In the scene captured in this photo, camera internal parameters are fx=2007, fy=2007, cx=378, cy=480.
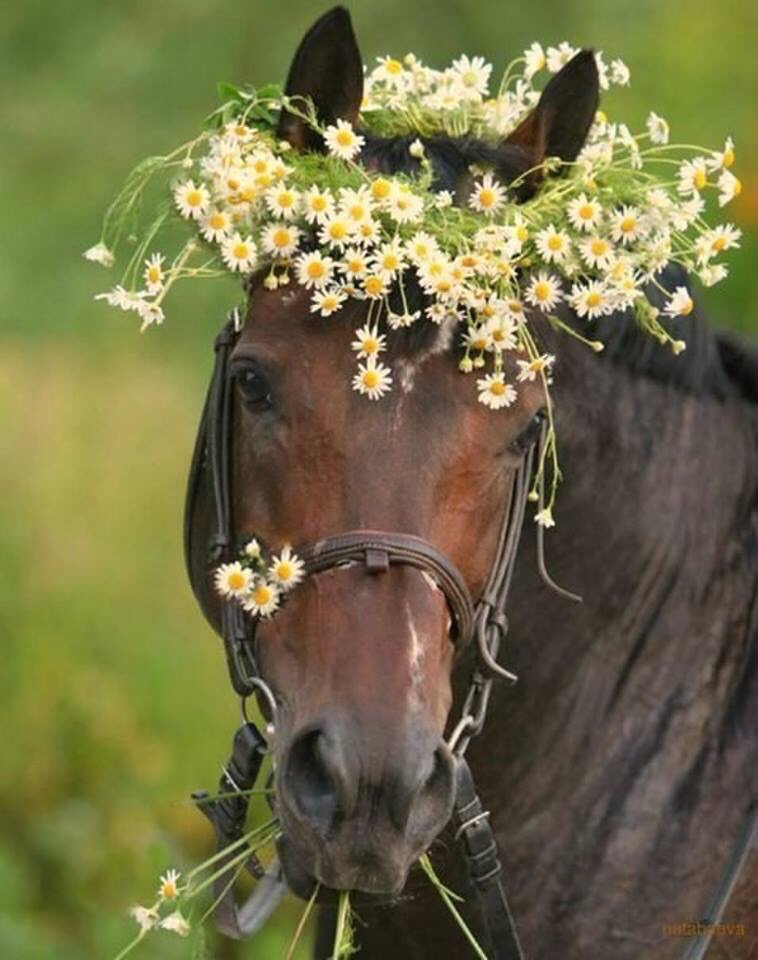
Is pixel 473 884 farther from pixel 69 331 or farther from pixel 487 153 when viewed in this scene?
pixel 69 331

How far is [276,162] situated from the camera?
363 cm

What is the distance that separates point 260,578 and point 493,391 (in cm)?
52

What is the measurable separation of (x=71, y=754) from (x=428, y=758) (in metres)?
5.62

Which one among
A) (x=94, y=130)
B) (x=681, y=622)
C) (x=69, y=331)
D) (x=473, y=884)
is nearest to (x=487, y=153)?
(x=681, y=622)

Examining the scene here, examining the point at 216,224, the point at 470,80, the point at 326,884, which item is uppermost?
the point at 470,80

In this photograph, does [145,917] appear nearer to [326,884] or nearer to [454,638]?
[326,884]

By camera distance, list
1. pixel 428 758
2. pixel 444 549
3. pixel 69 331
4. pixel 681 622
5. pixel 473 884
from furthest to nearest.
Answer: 1. pixel 69 331
2. pixel 681 622
3. pixel 473 884
4. pixel 444 549
5. pixel 428 758

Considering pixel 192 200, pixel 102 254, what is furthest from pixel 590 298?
pixel 102 254

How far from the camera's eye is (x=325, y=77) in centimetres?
369

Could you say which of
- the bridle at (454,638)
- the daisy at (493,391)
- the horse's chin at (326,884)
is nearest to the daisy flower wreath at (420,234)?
the daisy at (493,391)

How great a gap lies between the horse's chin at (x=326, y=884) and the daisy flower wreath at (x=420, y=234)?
0.44 meters

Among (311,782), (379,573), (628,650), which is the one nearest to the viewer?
(311,782)

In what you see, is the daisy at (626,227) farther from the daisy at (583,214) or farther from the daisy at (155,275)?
the daisy at (155,275)

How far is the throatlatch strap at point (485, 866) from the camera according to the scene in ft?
11.9
